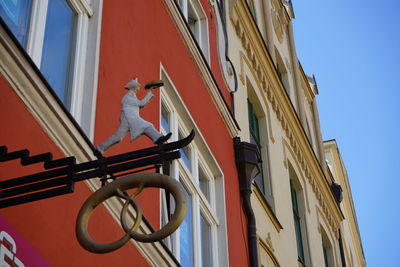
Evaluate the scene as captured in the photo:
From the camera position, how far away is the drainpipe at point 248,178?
36.9 feet

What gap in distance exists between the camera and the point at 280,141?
16.5m

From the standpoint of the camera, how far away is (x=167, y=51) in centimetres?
970

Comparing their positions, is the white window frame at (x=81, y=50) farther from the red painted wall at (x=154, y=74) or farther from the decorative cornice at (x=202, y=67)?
the decorative cornice at (x=202, y=67)

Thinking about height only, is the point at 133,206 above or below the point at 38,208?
below

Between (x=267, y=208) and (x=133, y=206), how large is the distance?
28.5ft

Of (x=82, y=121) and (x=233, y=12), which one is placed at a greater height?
(x=233, y=12)

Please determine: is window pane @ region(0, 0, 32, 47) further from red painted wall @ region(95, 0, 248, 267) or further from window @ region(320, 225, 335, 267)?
window @ region(320, 225, 335, 267)

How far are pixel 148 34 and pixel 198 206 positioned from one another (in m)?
1.97

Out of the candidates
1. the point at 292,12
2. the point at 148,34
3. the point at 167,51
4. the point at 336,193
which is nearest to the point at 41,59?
the point at 148,34

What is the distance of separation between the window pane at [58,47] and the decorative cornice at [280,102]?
8160 mm

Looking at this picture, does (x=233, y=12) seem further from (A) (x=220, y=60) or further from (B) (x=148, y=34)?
(B) (x=148, y=34)

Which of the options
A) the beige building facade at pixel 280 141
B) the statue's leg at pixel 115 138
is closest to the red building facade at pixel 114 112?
the statue's leg at pixel 115 138

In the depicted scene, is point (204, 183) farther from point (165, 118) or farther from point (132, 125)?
point (132, 125)

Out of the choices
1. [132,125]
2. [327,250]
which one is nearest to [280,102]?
[327,250]
